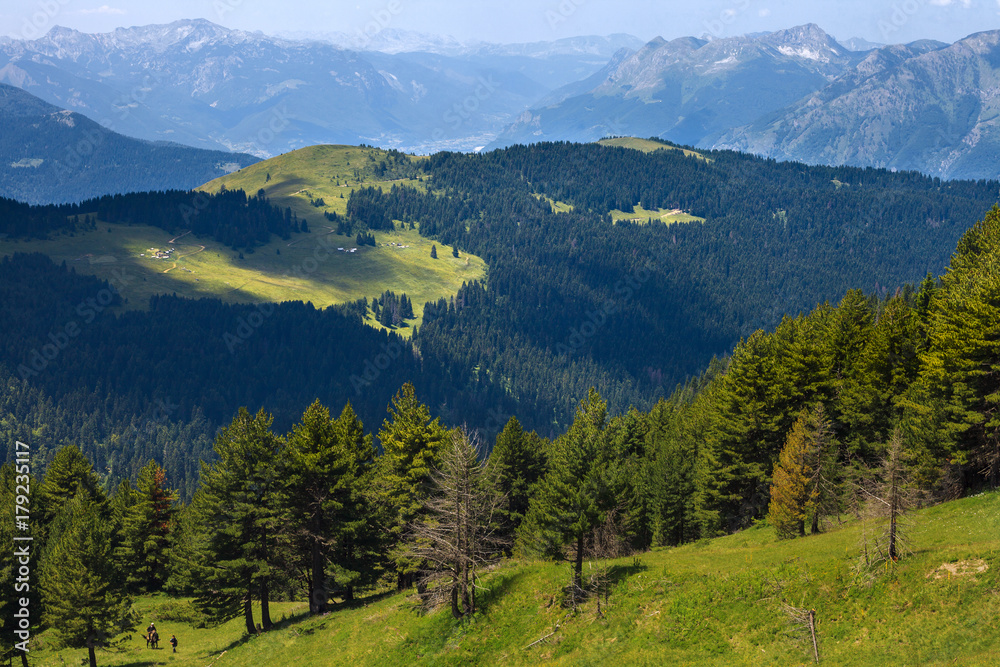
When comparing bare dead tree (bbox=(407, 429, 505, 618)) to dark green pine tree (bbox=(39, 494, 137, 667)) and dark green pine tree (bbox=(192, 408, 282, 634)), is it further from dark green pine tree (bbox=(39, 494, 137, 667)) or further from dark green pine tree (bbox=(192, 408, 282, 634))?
dark green pine tree (bbox=(39, 494, 137, 667))

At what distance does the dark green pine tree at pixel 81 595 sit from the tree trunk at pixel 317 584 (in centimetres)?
1321

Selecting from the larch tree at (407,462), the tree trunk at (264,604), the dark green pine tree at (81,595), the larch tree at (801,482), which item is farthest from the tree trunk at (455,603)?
the dark green pine tree at (81,595)

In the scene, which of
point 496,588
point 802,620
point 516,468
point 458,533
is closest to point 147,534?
point 516,468

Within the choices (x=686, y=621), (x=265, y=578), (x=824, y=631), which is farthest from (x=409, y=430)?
(x=824, y=631)

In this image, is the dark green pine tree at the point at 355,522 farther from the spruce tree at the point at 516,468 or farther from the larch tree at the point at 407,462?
the spruce tree at the point at 516,468

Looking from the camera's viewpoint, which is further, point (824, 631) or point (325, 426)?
point (325, 426)

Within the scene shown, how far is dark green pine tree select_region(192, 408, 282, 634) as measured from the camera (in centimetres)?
5097

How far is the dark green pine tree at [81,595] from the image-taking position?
49.0 m

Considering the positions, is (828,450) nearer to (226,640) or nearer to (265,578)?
(265,578)

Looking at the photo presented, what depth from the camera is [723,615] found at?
123ft

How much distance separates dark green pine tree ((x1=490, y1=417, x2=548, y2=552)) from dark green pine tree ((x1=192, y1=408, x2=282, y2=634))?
20812 millimetres

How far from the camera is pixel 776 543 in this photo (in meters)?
46.0

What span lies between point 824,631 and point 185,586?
42399mm

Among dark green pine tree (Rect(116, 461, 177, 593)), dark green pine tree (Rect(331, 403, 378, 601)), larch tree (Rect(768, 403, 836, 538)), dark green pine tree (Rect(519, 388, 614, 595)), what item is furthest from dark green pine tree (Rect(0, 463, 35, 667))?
larch tree (Rect(768, 403, 836, 538))
